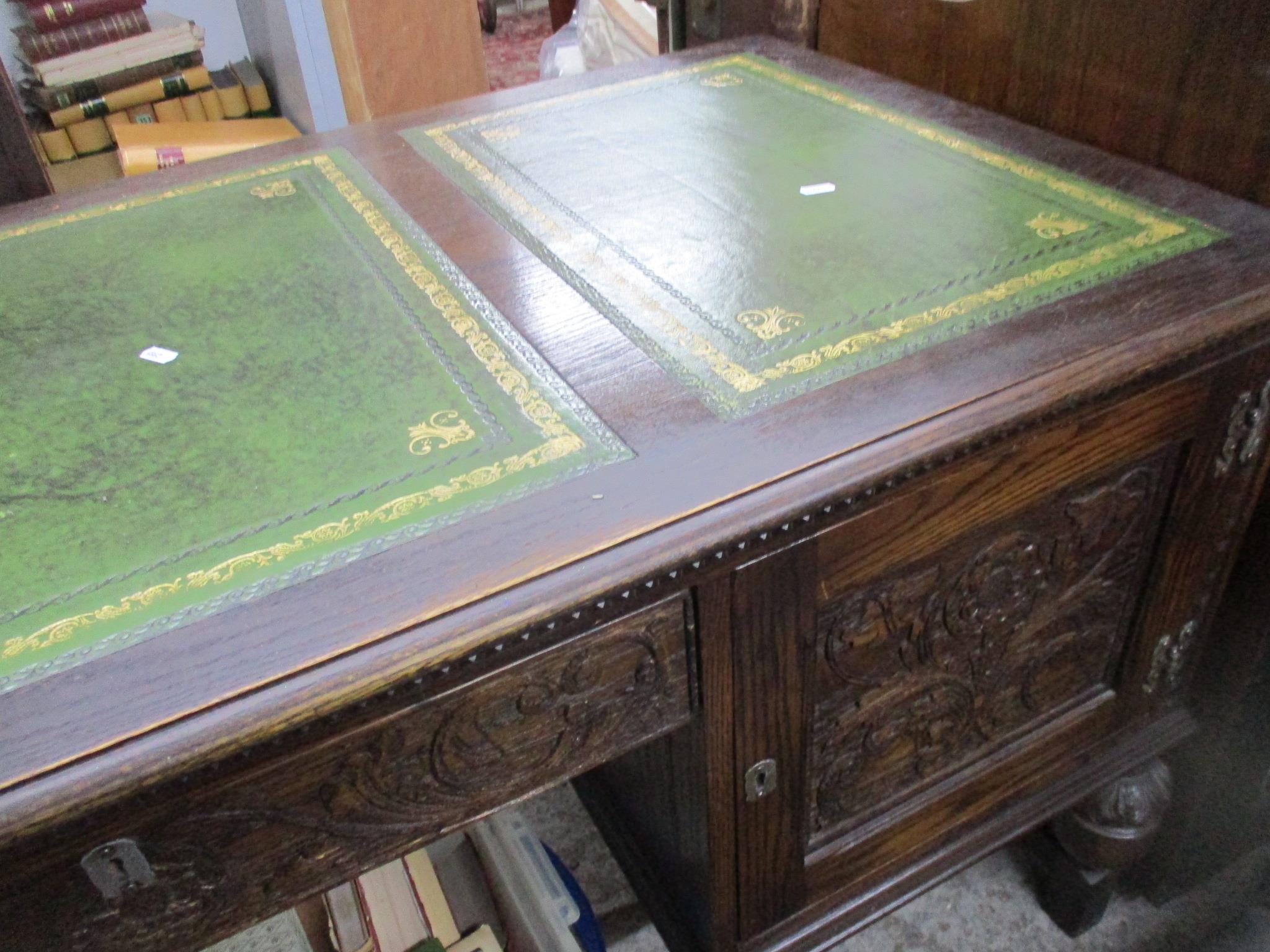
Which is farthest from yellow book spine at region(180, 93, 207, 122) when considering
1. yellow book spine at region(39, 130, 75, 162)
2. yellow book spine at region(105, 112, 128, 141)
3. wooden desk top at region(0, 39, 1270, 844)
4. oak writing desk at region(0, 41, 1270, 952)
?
wooden desk top at region(0, 39, 1270, 844)

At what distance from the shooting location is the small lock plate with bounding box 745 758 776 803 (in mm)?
640

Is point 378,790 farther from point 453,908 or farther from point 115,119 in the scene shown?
point 115,119

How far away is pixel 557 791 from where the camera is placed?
1.29 metres

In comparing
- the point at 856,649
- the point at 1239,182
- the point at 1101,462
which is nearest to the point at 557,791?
the point at 856,649

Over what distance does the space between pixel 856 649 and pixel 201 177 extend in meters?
0.75

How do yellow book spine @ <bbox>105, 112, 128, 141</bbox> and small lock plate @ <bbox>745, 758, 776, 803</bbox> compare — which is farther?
yellow book spine @ <bbox>105, 112, 128, 141</bbox>

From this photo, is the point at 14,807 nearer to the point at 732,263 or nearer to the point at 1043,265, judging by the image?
the point at 732,263

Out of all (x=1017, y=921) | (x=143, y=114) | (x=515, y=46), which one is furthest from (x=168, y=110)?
(x=1017, y=921)

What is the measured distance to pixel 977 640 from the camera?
70cm

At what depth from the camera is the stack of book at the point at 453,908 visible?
92 centimetres

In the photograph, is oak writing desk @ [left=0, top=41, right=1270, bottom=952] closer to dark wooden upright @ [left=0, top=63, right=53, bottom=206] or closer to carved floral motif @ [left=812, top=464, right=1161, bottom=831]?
carved floral motif @ [left=812, top=464, right=1161, bottom=831]

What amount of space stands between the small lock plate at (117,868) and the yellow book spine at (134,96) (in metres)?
1.86

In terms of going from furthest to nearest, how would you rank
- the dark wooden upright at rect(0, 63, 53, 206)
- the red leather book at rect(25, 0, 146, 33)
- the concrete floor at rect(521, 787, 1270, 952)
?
the red leather book at rect(25, 0, 146, 33), the dark wooden upright at rect(0, 63, 53, 206), the concrete floor at rect(521, 787, 1270, 952)

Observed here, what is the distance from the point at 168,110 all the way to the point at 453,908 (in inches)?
65.7
